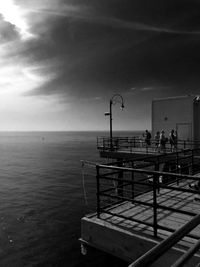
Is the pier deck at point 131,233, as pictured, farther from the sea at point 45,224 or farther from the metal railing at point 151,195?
the sea at point 45,224

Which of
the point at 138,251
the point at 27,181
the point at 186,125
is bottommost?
the point at 27,181

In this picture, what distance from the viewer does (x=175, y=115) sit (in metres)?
28.8

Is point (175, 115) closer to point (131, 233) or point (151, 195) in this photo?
point (151, 195)

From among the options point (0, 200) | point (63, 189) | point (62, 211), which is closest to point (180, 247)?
point (62, 211)

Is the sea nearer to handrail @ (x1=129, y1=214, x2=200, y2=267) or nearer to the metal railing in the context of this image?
the metal railing

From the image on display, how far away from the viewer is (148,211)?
738cm

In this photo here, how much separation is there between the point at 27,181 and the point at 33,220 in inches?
751

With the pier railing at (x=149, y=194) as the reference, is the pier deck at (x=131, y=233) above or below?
below

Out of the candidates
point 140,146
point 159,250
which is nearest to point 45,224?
point 140,146

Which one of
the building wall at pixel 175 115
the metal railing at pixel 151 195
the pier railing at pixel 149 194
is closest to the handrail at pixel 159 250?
the metal railing at pixel 151 195

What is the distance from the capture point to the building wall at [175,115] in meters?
27.7

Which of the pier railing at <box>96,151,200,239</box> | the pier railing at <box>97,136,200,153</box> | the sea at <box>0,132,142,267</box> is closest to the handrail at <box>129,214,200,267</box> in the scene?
the pier railing at <box>96,151,200,239</box>

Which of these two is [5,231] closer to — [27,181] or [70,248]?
[70,248]

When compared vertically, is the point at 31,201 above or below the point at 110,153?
below
